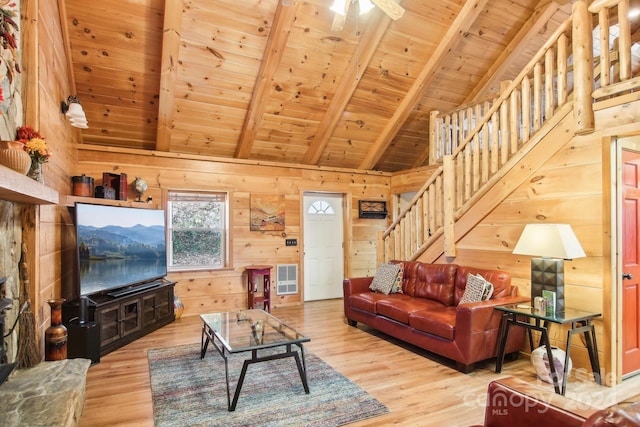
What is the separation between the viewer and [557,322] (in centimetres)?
287

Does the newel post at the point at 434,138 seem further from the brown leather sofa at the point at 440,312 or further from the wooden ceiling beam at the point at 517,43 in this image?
the brown leather sofa at the point at 440,312

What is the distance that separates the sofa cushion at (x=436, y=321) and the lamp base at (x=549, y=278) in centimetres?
75

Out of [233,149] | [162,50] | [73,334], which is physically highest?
[162,50]

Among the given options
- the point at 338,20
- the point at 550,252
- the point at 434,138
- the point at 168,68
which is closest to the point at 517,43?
the point at 434,138

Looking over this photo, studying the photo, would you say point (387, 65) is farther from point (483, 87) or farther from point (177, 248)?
point (177, 248)

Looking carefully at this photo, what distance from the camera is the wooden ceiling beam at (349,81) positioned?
15.6 ft

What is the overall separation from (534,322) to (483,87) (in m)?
4.14

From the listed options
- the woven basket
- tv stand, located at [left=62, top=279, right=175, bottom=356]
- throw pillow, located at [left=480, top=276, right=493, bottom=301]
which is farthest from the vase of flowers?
throw pillow, located at [left=480, top=276, right=493, bottom=301]

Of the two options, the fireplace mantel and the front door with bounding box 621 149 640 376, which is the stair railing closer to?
the front door with bounding box 621 149 640 376

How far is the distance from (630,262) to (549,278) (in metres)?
0.71

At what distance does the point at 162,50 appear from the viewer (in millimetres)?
4246

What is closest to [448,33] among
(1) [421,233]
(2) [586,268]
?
(1) [421,233]

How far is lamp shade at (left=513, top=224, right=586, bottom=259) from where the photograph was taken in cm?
294

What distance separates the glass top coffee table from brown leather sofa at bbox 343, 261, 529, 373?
1215mm
